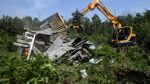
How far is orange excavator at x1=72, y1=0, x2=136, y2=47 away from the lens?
21.6m

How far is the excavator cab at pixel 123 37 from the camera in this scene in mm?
21503

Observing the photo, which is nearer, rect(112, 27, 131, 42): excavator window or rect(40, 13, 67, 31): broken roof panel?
rect(40, 13, 67, 31): broken roof panel

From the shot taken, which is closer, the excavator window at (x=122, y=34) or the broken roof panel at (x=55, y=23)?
the broken roof panel at (x=55, y=23)

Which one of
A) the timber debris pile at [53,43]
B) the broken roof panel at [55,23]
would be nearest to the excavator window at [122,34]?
the timber debris pile at [53,43]

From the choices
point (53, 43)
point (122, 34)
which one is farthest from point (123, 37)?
point (53, 43)

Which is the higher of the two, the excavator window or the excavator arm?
the excavator arm

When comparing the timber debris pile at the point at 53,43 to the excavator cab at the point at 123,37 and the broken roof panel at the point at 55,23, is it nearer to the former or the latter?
the broken roof panel at the point at 55,23

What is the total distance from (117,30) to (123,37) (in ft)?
3.17

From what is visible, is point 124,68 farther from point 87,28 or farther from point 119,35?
point 87,28

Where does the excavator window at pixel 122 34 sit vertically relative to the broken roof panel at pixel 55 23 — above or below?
below

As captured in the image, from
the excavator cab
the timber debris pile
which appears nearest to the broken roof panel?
the timber debris pile

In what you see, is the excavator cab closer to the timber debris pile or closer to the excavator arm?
the excavator arm

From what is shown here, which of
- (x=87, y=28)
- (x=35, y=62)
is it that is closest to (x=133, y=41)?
(x=35, y=62)

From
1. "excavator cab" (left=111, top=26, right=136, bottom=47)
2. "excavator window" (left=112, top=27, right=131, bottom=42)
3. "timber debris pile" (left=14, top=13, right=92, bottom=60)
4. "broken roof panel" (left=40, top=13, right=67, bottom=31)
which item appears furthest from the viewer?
"excavator window" (left=112, top=27, right=131, bottom=42)
